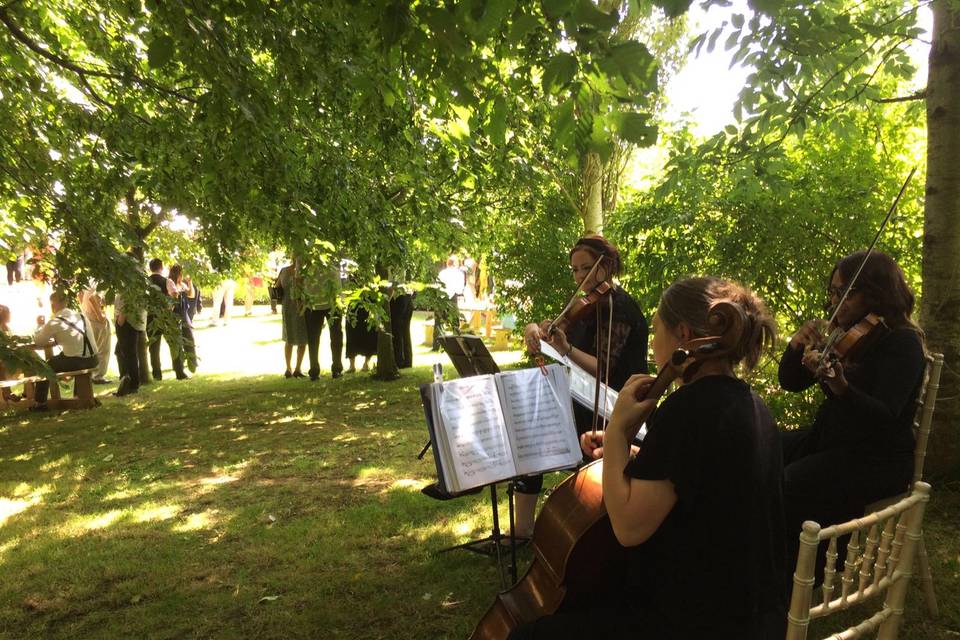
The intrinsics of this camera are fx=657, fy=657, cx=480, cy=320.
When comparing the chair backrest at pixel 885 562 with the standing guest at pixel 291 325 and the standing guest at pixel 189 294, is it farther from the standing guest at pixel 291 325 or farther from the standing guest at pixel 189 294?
the standing guest at pixel 189 294

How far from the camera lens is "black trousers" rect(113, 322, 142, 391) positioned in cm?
896

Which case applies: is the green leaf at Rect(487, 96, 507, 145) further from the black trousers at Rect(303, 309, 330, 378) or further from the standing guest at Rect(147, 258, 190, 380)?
the black trousers at Rect(303, 309, 330, 378)

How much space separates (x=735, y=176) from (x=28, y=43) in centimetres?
473

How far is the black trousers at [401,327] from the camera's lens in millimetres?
9344

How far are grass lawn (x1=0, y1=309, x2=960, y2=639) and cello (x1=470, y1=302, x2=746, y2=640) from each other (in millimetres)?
1048

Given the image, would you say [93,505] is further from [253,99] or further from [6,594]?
[253,99]

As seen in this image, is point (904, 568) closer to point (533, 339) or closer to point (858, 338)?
point (858, 338)

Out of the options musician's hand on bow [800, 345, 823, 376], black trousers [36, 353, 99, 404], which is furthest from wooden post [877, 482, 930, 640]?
black trousers [36, 353, 99, 404]

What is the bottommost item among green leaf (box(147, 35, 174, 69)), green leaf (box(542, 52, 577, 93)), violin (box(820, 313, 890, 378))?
violin (box(820, 313, 890, 378))

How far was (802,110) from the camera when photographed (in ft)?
13.6

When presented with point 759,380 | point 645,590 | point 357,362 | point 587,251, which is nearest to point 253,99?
point 587,251

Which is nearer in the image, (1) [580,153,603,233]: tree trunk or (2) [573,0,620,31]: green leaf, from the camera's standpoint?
(2) [573,0,620,31]: green leaf

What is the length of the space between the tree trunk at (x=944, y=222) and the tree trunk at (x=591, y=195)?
452cm

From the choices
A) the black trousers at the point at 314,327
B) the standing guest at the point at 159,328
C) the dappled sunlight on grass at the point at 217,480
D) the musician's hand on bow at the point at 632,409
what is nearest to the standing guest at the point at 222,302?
the standing guest at the point at 159,328
